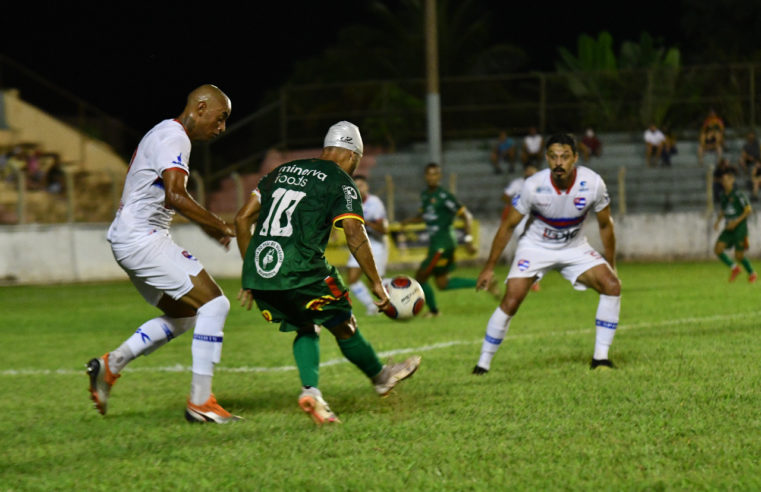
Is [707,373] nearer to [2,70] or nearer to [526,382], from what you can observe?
[526,382]

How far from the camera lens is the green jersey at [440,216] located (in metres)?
13.8

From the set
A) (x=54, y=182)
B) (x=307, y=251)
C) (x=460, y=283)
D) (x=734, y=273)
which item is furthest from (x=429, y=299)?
(x=54, y=182)

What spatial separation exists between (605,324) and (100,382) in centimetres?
378

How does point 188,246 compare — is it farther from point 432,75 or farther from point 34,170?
point 432,75

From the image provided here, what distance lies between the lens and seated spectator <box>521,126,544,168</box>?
29922 millimetres

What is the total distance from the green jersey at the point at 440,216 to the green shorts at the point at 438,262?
0.07 metres

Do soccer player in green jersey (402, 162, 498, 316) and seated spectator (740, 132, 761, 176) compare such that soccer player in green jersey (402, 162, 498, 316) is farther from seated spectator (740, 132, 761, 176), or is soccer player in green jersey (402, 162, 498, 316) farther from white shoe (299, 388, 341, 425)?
seated spectator (740, 132, 761, 176)

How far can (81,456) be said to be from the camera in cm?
527

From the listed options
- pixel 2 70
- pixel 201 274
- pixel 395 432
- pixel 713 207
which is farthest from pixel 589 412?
pixel 2 70

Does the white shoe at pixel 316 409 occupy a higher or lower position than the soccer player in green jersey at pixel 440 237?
lower

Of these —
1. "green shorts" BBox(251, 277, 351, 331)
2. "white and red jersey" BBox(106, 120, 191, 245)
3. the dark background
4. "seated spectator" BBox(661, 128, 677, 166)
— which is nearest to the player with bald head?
"white and red jersey" BBox(106, 120, 191, 245)

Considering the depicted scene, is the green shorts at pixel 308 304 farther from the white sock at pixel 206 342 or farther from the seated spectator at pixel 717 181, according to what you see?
the seated spectator at pixel 717 181

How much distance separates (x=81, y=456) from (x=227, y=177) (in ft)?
94.7

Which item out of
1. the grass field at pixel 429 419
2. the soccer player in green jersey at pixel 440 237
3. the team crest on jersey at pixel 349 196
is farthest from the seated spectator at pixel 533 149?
the team crest on jersey at pixel 349 196
